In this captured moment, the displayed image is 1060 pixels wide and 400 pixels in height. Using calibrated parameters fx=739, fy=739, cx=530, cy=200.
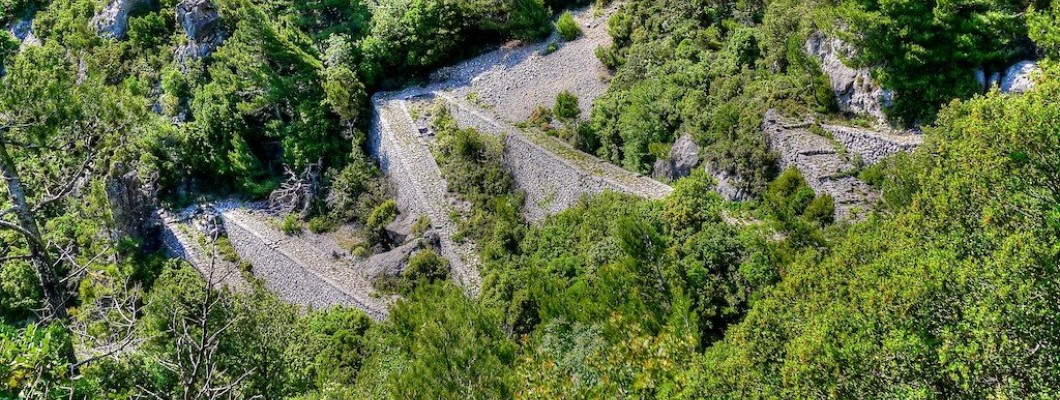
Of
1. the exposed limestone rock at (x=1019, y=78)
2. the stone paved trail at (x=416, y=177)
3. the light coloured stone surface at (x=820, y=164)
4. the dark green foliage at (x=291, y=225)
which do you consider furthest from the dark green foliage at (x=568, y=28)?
the exposed limestone rock at (x=1019, y=78)

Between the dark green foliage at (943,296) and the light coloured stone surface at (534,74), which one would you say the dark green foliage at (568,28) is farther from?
the dark green foliage at (943,296)

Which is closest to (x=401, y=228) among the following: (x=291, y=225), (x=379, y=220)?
(x=379, y=220)

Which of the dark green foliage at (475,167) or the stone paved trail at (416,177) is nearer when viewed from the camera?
the stone paved trail at (416,177)

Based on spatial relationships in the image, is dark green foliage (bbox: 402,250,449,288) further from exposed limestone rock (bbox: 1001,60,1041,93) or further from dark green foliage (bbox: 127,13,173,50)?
dark green foliage (bbox: 127,13,173,50)

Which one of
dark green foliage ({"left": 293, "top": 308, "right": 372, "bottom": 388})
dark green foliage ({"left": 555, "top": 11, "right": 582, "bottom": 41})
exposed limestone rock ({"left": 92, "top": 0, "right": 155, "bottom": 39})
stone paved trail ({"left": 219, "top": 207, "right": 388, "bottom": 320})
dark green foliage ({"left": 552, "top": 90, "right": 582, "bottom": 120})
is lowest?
dark green foliage ({"left": 293, "top": 308, "right": 372, "bottom": 388})

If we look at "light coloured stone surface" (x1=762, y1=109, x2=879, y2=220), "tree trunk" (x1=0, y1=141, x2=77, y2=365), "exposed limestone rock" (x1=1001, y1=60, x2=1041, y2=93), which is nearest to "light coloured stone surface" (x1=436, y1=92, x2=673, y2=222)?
"light coloured stone surface" (x1=762, y1=109, x2=879, y2=220)

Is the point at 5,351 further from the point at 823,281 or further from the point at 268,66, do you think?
the point at 268,66

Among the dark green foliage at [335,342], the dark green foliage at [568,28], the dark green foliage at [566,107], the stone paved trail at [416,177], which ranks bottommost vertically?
the dark green foliage at [335,342]
